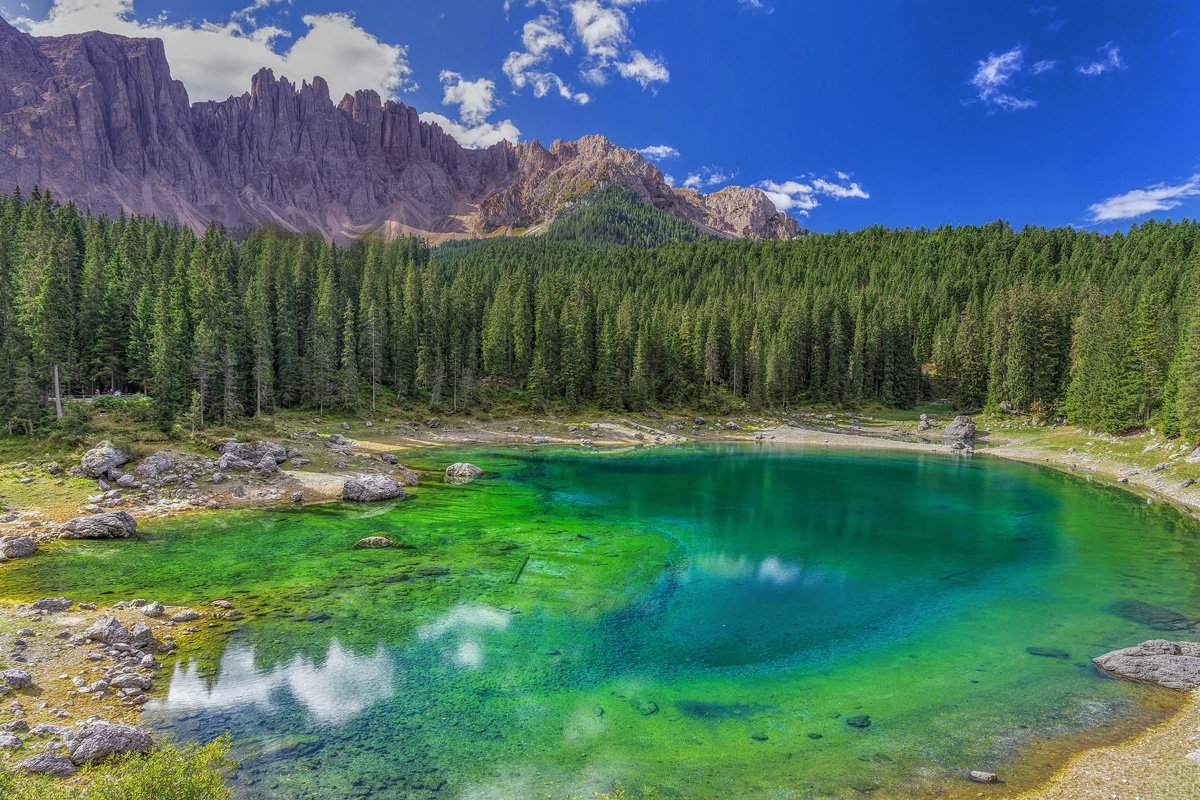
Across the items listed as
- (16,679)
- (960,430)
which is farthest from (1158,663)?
(960,430)

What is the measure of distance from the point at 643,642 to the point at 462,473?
3052 cm

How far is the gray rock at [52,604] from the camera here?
54.3 ft

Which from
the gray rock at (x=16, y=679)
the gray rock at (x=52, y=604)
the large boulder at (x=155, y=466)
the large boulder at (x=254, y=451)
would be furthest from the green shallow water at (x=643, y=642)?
the large boulder at (x=254, y=451)

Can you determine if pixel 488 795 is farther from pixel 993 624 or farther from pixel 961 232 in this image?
pixel 961 232

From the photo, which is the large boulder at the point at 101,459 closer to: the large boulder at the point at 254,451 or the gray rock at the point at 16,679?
the large boulder at the point at 254,451

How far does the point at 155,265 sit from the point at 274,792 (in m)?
80.7

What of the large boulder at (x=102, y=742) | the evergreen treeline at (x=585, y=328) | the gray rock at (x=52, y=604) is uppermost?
the evergreen treeline at (x=585, y=328)

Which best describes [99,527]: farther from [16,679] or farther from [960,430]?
[960,430]

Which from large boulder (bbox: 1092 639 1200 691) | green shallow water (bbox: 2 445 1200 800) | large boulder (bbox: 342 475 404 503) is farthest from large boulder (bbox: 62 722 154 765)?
large boulder (bbox: 342 475 404 503)

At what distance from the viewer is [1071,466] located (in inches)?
2203

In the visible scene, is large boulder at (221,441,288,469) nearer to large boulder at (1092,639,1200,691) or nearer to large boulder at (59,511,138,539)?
large boulder at (59,511,138,539)

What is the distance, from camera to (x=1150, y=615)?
1988cm

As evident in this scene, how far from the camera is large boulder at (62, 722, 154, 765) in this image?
33.0 ft

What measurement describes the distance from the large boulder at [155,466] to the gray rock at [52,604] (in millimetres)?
17702
